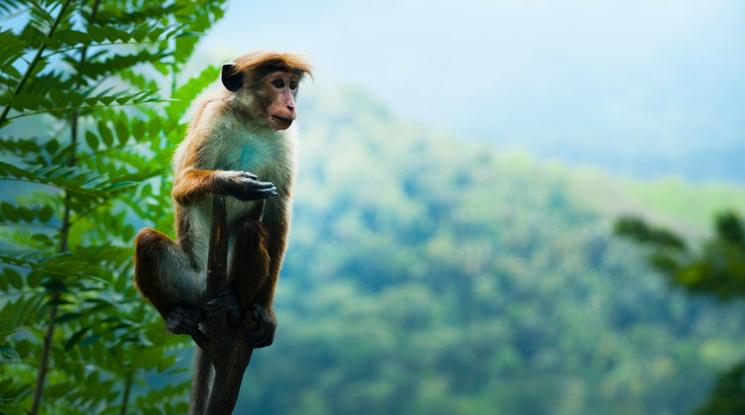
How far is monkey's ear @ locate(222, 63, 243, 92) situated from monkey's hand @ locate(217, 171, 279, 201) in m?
0.91

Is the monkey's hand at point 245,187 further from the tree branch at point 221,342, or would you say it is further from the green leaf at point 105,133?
the green leaf at point 105,133

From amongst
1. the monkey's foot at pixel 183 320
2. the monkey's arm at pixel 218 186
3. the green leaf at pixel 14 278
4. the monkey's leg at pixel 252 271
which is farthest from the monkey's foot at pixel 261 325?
the green leaf at pixel 14 278

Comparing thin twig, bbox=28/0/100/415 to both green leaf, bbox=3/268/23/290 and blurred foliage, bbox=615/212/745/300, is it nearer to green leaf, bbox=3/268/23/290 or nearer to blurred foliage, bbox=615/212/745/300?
green leaf, bbox=3/268/23/290

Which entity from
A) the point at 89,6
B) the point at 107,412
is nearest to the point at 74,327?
the point at 107,412

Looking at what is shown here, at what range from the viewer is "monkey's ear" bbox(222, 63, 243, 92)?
14.8 feet

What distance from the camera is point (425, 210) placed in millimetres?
69688

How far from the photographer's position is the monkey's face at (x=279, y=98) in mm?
4359

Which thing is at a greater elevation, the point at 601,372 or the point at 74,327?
the point at 601,372

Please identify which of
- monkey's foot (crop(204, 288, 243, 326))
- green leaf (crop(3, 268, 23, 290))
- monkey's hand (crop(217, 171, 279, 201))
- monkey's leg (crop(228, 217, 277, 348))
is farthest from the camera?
green leaf (crop(3, 268, 23, 290))

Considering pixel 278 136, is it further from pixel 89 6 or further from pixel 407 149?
pixel 407 149

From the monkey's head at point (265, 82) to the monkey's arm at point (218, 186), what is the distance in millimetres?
481

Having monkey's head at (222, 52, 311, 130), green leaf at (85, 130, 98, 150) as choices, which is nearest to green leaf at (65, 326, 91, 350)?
green leaf at (85, 130, 98, 150)

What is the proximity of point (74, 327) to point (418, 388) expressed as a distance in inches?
2155

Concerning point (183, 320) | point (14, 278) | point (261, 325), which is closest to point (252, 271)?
point (261, 325)
